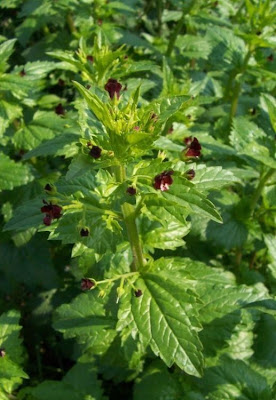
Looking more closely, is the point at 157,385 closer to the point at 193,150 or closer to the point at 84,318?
the point at 84,318

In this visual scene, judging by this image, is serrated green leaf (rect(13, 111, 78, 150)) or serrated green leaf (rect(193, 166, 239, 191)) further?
serrated green leaf (rect(13, 111, 78, 150))

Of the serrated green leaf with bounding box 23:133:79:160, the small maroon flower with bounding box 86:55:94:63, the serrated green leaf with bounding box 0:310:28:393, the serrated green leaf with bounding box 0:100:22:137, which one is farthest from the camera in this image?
the serrated green leaf with bounding box 0:100:22:137

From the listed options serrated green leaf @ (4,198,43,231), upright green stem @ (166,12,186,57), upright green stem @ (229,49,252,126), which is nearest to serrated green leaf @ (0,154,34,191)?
serrated green leaf @ (4,198,43,231)

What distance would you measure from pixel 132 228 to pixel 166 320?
463 mm

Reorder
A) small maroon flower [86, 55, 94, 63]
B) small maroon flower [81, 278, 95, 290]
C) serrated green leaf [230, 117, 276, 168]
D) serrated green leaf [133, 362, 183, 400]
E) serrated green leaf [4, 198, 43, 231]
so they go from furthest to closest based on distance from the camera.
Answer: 1. small maroon flower [86, 55, 94, 63]
2. serrated green leaf [230, 117, 276, 168]
3. serrated green leaf [133, 362, 183, 400]
4. serrated green leaf [4, 198, 43, 231]
5. small maroon flower [81, 278, 95, 290]

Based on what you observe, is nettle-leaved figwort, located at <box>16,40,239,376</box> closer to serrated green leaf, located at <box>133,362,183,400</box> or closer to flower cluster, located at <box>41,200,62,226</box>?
flower cluster, located at <box>41,200,62,226</box>

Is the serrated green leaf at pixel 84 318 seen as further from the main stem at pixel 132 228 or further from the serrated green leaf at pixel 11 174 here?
the serrated green leaf at pixel 11 174

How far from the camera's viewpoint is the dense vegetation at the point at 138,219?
6.84ft

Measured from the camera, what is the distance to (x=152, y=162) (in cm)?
209

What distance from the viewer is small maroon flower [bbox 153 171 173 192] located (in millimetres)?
1959

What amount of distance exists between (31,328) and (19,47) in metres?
3.40

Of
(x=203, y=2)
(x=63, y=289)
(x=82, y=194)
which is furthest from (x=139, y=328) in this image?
(x=203, y=2)

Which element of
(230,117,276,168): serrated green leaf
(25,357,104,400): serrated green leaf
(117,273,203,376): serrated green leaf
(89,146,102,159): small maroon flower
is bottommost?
(25,357,104,400): serrated green leaf

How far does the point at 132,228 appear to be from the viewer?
230 cm
